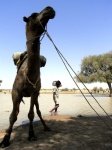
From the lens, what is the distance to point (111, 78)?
189ft

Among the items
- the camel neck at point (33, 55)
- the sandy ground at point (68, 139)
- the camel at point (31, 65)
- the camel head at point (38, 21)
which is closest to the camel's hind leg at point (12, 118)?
the camel at point (31, 65)

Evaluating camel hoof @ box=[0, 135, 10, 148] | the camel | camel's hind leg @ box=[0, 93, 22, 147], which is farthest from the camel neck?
camel hoof @ box=[0, 135, 10, 148]

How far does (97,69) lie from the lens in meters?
58.4

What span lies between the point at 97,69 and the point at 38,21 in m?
52.2

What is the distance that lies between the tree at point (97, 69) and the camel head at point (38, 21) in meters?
50.1

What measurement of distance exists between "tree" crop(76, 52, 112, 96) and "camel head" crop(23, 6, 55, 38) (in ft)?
164

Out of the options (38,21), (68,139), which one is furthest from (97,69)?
Answer: (38,21)

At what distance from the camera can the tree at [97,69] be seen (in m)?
57.0

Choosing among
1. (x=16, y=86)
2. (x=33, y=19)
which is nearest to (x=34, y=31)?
(x=33, y=19)

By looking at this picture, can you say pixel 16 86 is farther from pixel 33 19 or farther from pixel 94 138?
pixel 94 138

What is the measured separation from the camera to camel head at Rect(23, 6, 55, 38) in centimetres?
662

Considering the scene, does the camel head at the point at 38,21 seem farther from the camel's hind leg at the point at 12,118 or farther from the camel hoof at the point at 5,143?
the camel hoof at the point at 5,143

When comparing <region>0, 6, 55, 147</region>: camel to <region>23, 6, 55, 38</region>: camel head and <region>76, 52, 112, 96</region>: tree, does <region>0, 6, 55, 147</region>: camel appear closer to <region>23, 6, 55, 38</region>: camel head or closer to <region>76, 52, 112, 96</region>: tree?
<region>23, 6, 55, 38</region>: camel head

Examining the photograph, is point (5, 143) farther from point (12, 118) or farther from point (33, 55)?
point (33, 55)
